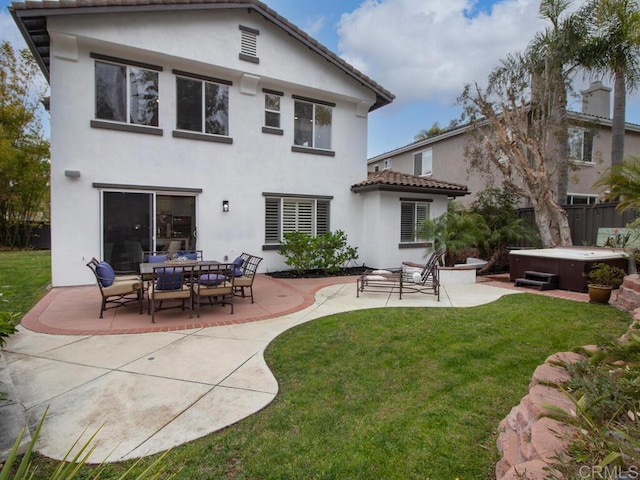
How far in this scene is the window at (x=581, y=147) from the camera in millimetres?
15073

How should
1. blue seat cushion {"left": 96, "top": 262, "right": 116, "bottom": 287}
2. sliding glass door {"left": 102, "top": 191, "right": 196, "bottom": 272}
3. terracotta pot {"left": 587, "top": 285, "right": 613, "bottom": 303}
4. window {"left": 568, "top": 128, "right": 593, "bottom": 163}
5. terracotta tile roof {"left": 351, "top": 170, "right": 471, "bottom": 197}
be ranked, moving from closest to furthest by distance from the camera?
blue seat cushion {"left": 96, "top": 262, "right": 116, "bottom": 287}
terracotta pot {"left": 587, "top": 285, "right": 613, "bottom": 303}
sliding glass door {"left": 102, "top": 191, "right": 196, "bottom": 272}
terracotta tile roof {"left": 351, "top": 170, "right": 471, "bottom": 197}
window {"left": 568, "top": 128, "right": 593, "bottom": 163}

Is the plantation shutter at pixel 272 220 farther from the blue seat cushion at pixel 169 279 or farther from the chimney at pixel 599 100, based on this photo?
the chimney at pixel 599 100

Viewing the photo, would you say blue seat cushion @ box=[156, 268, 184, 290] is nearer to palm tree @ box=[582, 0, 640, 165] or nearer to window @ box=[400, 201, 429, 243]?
window @ box=[400, 201, 429, 243]

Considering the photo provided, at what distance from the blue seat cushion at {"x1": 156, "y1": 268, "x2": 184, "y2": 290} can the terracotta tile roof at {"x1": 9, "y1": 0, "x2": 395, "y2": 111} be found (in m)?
7.12

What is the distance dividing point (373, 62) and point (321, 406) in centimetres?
1937

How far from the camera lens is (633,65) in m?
11.8

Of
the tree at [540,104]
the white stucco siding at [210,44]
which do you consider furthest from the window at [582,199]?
the white stucco siding at [210,44]

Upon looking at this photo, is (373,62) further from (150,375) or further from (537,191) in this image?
(150,375)

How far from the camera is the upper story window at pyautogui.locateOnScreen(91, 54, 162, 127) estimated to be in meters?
9.68

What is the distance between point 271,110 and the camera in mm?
12156

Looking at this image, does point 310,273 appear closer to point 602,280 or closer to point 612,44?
point 602,280

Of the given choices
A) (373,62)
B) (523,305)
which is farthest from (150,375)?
(373,62)

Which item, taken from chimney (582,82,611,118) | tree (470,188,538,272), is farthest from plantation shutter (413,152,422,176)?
chimney (582,82,611,118)

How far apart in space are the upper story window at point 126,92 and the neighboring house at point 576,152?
11603 mm
